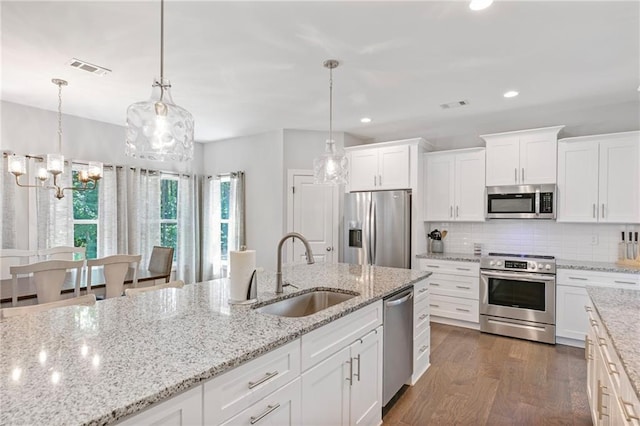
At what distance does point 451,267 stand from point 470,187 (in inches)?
42.0

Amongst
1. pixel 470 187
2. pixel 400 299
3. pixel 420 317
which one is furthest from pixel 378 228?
pixel 400 299

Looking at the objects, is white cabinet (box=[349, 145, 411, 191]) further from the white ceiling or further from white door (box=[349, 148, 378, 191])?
the white ceiling

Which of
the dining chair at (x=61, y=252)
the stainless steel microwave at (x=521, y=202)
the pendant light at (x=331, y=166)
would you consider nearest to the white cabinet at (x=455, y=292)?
the stainless steel microwave at (x=521, y=202)

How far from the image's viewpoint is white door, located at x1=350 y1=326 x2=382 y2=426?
2.01m

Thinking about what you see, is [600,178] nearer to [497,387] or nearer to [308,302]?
[497,387]

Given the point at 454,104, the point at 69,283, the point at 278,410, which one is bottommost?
the point at 278,410

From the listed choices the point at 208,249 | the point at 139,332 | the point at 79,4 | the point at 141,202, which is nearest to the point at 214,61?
the point at 79,4

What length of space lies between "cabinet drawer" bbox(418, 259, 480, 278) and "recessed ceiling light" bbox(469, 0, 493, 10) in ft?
9.77

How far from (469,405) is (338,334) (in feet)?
4.90

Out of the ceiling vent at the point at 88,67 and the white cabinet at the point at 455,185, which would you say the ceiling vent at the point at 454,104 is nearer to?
the white cabinet at the point at 455,185

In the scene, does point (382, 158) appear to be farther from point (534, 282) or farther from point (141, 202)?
point (141, 202)

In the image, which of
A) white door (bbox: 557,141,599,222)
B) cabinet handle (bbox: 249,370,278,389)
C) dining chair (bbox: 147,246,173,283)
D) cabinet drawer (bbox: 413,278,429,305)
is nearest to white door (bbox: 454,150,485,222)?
white door (bbox: 557,141,599,222)

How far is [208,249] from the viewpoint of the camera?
5.98 metres

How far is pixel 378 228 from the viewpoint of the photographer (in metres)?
4.67
